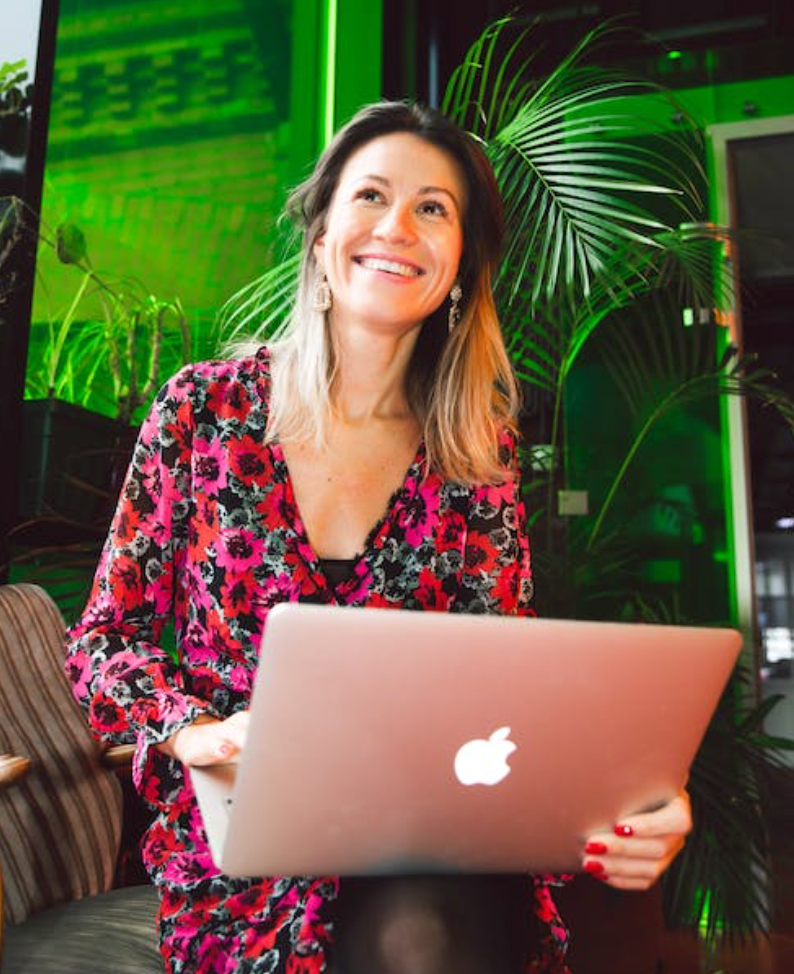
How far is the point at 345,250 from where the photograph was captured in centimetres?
134

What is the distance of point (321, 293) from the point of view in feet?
4.63

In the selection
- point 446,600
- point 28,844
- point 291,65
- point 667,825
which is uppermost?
point 291,65

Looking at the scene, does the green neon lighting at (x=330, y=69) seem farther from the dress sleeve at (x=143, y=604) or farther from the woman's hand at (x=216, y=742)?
the woman's hand at (x=216, y=742)

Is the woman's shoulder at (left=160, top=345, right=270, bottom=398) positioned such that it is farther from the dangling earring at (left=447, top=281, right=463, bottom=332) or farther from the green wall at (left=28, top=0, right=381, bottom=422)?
the green wall at (left=28, top=0, right=381, bottom=422)

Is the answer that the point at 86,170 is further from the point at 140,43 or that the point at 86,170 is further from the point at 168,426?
the point at 168,426

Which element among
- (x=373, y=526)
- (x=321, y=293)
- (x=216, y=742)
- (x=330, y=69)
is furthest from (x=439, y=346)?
Answer: (x=330, y=69)

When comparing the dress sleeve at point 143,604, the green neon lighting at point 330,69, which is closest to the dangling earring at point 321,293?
the dress sleeve at point 143,604

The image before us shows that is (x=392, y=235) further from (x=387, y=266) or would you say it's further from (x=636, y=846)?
(x=636, y=846)

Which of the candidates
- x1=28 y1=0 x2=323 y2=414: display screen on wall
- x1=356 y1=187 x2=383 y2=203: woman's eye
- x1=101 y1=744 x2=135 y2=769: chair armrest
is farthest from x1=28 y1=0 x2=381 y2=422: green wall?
x1=101 y1=744 x2=135 y2=769: chair armrest

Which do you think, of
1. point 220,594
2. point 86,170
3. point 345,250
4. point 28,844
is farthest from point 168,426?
point 86,170

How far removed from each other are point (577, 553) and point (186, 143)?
154 cm

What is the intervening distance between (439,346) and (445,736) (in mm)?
913

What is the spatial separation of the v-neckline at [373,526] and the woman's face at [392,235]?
226mm

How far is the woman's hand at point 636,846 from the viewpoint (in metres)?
0.86
